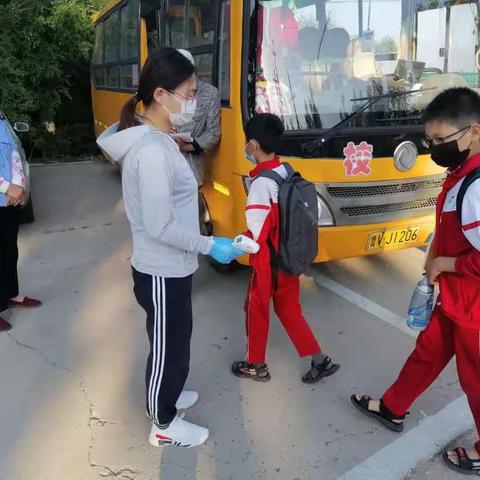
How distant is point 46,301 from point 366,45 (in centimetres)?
299

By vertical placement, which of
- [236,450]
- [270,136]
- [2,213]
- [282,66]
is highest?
[282,66]

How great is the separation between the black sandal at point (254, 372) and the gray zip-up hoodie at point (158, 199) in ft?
3.45

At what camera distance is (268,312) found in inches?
107

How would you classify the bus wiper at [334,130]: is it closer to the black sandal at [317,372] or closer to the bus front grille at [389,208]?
the bus front grille at [389,208]

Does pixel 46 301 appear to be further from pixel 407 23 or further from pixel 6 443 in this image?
pixel 407 23

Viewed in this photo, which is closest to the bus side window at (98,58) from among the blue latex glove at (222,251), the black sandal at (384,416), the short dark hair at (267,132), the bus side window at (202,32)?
the bus side window at (202,32)

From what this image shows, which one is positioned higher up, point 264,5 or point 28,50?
point 28,50

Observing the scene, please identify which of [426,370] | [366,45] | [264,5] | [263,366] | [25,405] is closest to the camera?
[426,370]

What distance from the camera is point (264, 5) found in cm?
318

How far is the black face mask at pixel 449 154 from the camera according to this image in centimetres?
199

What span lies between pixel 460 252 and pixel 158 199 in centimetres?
121

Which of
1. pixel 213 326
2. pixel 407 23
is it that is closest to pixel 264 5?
pixel 407 23

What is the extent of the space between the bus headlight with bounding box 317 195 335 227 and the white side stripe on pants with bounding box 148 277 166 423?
160cm

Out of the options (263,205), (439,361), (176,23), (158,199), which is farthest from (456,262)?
(176,23)
